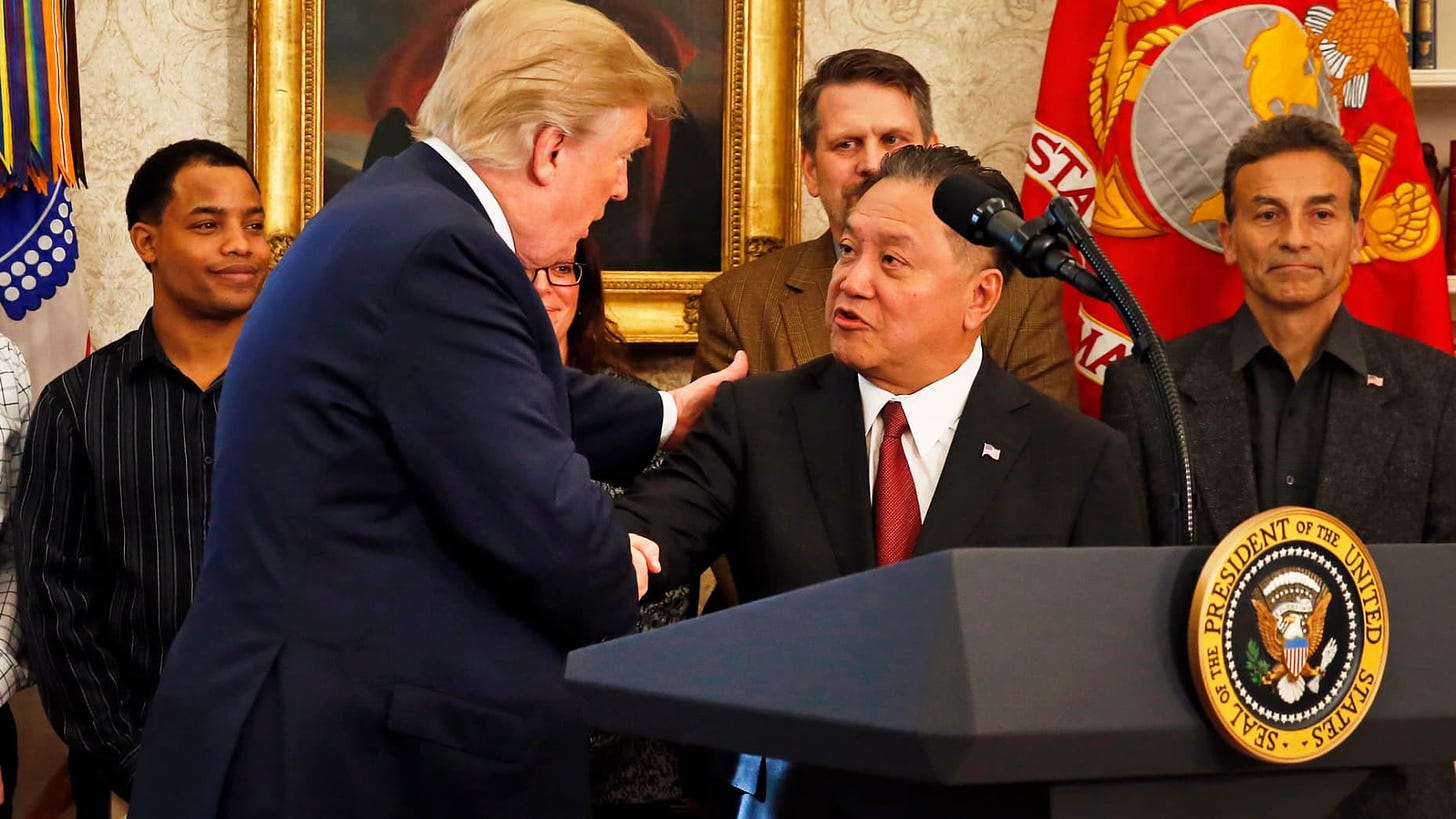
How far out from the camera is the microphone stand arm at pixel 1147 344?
1.43 m

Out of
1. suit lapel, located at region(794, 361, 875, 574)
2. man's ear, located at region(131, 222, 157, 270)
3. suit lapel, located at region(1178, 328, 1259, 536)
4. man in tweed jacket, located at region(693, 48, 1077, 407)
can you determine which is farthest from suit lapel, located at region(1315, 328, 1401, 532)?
man's ear, located at region(131, 222, 157, 270)

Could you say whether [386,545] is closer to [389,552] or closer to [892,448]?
[389,552]

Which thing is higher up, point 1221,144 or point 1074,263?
point 1221,144

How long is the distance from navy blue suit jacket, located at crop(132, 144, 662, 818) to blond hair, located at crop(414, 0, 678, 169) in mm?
143

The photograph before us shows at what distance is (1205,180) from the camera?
3.57m

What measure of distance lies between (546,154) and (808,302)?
4.57 feet

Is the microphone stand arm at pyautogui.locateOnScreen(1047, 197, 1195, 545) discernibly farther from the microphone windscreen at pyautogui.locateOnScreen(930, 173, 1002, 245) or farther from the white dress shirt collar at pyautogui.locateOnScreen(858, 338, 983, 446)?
the white dress shirt collar at pyautogui.locateOnScreen(858, 338, 983, 446)

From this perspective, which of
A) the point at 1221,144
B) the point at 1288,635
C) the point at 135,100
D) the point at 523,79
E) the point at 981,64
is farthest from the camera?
the point at 981,64

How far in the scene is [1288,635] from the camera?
1.21 m

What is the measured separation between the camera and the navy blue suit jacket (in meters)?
1.71

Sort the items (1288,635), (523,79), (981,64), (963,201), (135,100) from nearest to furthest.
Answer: (1288,635)
(963,201)
(523,79)
(135,100)
(981,64)

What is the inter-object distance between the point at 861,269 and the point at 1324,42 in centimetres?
175

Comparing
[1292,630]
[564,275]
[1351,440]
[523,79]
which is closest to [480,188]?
[523,79]

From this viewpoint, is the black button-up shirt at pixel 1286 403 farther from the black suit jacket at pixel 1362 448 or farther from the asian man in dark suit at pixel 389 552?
the asian man in dark suit at pixel 389 552
